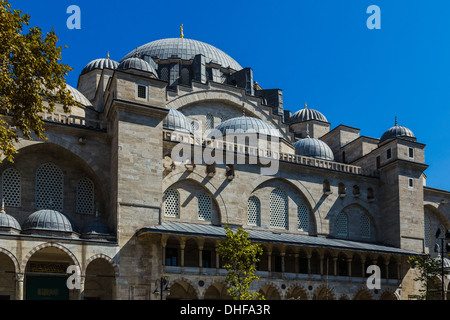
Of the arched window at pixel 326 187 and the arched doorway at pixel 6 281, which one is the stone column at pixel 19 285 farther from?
the arched window at pixel 326 187

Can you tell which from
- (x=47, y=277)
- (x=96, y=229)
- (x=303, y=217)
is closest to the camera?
(x=96, y=229)

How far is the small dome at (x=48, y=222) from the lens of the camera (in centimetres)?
2325

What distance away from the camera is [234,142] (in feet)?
105

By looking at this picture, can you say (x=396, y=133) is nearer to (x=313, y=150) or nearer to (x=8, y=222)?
(x=313, y=150)

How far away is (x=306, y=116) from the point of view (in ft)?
143

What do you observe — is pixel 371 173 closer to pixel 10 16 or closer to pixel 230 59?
pixel 230 59

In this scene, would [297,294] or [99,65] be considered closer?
[297,294]

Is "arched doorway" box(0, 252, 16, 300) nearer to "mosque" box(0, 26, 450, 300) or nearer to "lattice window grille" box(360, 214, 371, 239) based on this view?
"mosque" box(0, 26, 450, 300)

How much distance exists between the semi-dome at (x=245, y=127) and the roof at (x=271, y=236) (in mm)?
6196

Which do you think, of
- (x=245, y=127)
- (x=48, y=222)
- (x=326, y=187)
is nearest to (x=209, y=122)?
(x=245, y=127)

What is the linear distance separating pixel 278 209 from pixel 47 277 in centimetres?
1293

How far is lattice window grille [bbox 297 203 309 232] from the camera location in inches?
1260

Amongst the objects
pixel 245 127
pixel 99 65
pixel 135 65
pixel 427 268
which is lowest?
pixel 427 268

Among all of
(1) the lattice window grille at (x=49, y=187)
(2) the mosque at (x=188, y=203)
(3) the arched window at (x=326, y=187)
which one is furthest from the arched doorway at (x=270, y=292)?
(1) the lattice window grille at (x=49, y=187)
